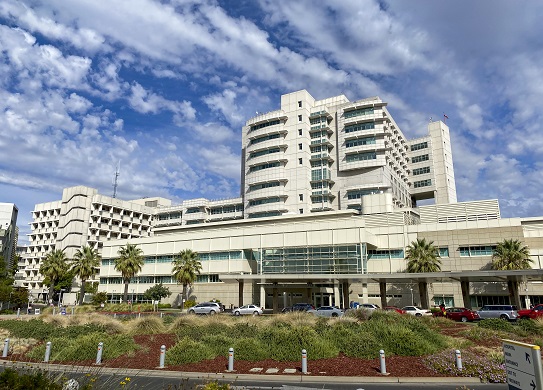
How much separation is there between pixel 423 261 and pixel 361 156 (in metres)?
34.1

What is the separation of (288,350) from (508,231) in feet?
161

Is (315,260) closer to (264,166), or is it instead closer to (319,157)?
(319,157)

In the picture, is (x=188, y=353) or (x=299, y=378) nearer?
(x=299, y=378)

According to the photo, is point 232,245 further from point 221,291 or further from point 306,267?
point 306,267

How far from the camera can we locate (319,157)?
86250 millimetres

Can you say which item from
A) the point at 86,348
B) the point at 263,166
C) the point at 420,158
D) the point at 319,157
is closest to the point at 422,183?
the point at 420,158

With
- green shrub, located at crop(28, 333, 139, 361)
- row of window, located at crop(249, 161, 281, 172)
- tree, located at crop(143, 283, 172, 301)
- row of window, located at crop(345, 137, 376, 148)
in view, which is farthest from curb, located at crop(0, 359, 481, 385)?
row of window, located at crop(249, 161, 281, 172)

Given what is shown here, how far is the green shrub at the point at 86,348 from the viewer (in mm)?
18500

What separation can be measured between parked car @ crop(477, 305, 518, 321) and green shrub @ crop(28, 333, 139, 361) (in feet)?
113

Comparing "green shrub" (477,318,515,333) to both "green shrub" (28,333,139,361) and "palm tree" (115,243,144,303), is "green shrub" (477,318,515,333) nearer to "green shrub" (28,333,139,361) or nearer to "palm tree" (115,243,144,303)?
"green shrub" (28,333,139,361)

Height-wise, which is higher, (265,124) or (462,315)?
Result: (265,124)

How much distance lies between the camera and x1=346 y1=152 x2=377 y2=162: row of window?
80738 millimetres

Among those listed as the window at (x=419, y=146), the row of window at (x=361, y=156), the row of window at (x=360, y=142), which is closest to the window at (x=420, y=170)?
the window at (x=419, y=146)

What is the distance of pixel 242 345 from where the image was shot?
18.7 meters
